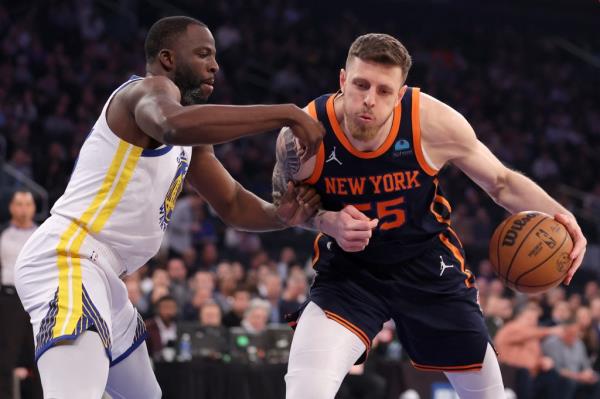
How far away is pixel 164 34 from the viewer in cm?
448

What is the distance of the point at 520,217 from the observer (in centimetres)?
492

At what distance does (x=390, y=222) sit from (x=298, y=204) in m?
0.45

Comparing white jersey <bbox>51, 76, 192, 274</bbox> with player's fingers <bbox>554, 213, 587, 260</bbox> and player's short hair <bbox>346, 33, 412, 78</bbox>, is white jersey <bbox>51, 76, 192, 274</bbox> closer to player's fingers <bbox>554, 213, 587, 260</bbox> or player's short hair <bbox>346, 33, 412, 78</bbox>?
player's short hair <bbox>346, 33, 412, 78</bbox>

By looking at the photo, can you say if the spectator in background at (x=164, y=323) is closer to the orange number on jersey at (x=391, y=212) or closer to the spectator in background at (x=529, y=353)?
the spectator in background at (x=529, y=353)

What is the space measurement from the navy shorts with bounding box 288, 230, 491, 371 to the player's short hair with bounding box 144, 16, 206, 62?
4.23 ft

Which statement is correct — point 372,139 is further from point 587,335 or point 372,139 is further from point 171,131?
point 587,335

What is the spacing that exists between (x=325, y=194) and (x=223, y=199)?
0.57 meters

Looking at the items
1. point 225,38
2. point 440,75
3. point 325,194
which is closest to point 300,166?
point 325,194

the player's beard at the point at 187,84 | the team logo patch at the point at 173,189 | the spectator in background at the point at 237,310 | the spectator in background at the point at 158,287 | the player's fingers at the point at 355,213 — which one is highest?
the player's beard at the point at 187,84

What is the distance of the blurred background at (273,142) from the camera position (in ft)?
33.0

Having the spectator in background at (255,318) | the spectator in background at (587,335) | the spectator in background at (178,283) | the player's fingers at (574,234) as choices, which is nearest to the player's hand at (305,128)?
the player's fingers at (574,234)

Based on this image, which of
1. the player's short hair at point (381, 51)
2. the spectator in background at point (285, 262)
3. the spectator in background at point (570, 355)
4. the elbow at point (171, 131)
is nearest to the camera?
the elbow at point (171, 131)

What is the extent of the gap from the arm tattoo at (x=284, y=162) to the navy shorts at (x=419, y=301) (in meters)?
0.38

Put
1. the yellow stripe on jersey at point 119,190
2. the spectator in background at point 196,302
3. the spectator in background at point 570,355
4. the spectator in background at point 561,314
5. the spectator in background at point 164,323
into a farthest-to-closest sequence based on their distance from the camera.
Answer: the spectator in background at point 561,314, the spectator in background at point 570,355, the spectator in background at point 196,302, the spectator in background at point 164,323, the yellow stripe on jersey at point 119,190
